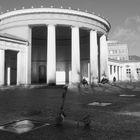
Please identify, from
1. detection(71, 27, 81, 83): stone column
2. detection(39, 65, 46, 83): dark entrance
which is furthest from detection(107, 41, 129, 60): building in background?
detection(71, 27, 81, 83): stone column

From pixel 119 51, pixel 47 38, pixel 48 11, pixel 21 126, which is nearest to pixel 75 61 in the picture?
pixel 47 38

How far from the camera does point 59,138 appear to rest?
17.7 ft

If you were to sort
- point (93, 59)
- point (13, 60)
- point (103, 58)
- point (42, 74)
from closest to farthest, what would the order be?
point (93, 59), point (13, 60), point (103, 58), point (42, 74)

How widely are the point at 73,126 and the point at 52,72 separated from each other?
2772 cm

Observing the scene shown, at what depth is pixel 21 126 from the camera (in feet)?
21.9

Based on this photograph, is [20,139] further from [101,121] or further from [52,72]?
[52,72]

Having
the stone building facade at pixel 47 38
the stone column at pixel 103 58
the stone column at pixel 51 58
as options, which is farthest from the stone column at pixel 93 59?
the stone column at pixel 51 58

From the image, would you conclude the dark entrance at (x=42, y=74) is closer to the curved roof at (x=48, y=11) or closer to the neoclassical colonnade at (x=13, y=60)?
the neoclassical colonnade at (x=13, y=60)

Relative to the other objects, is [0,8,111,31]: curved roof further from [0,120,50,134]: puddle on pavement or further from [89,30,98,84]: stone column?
[0,120,50,134]: puddle on pavement

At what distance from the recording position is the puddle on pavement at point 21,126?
6.17 meters

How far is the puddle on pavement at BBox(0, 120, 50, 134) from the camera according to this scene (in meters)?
6.17

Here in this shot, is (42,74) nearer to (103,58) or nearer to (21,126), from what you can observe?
(103,58)

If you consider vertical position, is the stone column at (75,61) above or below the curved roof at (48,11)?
below

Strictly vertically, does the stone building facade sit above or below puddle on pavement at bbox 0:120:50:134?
above
